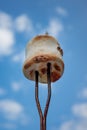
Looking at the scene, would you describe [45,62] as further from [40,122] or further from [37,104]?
[40,122]

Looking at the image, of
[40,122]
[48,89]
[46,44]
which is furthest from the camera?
[46,44]

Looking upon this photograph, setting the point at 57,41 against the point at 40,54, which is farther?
the point at 57,41

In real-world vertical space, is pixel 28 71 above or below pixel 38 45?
below

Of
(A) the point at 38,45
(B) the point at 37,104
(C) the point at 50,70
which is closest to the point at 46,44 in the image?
(A) the point at 38,45

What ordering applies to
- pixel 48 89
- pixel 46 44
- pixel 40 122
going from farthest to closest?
pixel 46 44, pixel 48 89, pixel 40 122

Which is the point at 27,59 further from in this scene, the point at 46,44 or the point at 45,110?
the point at 45,110

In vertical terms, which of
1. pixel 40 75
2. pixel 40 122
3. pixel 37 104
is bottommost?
pixel 40 122
